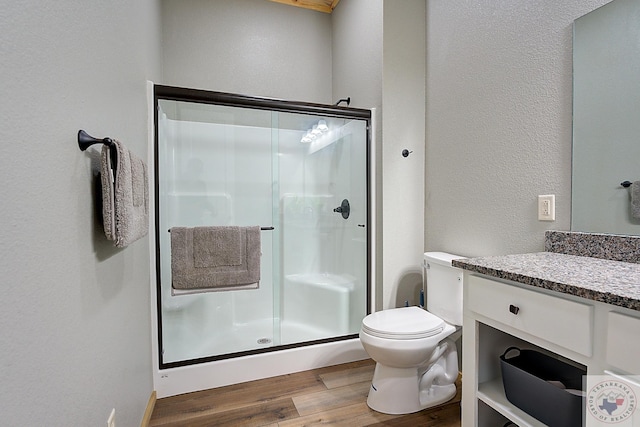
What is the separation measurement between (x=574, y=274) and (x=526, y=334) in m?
0.24

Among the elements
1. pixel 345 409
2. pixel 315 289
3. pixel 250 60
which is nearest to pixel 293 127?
pixel 250 60

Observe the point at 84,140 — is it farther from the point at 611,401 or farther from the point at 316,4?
the point at 316,4

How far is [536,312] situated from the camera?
95cm

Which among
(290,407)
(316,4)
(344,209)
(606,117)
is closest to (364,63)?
(316,4)

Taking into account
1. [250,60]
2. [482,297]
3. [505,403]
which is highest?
[250,60]

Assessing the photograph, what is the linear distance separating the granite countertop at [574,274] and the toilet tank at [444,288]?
45 centimetres

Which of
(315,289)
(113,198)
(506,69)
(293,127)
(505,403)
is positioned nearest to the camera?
(113,198)

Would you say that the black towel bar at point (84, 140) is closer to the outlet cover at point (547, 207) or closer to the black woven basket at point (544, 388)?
the black woven basket at point (544, 388)

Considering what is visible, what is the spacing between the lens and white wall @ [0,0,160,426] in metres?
0.56

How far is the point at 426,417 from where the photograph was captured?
5.33ft

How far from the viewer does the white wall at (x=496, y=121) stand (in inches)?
54.1

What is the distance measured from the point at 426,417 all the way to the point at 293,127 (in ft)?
6.59

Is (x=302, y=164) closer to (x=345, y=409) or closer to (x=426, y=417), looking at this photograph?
(x=345, y=409)

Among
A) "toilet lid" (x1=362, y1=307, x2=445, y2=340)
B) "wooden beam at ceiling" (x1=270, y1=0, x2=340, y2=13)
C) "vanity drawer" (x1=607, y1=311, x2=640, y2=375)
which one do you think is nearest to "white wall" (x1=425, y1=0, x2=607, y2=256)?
"toilet lid" (x1=362, y1=307, x2=445, y2=340)
